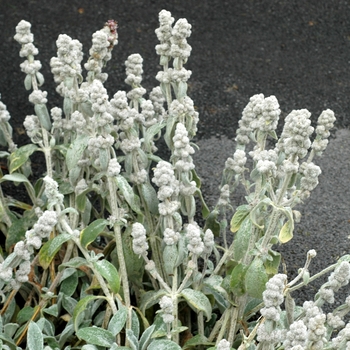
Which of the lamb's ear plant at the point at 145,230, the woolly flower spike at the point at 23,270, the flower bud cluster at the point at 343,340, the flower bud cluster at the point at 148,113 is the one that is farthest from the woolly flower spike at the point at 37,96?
the flower bud cluster at the point at 343,340

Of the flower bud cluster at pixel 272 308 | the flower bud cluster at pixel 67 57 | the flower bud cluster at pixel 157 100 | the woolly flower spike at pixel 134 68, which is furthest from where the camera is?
the flower bud cluster at pixel 157 100

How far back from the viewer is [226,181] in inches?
75.2

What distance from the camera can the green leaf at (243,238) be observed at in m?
1.60

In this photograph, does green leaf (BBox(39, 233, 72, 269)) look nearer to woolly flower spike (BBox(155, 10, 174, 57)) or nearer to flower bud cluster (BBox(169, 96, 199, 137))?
flower bud cluster (BBox(169, 96, 199, 137))

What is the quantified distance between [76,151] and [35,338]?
0.45 m

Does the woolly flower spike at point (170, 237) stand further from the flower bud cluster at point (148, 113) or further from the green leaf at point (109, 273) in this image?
the flower bud cluster at point (148, 113)

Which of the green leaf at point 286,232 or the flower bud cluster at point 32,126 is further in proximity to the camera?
the flower bud cluster at point 32,126

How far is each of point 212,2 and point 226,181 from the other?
1.75 meters

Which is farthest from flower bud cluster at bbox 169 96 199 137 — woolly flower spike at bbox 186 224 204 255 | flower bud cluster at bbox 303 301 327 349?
flower bud cluster at bbox 303 301 327 349

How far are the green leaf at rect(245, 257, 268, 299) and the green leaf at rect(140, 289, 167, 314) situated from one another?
7.8 inches

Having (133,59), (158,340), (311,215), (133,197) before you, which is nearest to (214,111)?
(311,215)

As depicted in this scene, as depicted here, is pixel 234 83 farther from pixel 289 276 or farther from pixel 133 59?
pixel 133 59

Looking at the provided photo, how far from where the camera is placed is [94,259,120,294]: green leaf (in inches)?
60.3

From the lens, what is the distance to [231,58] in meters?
3.14
